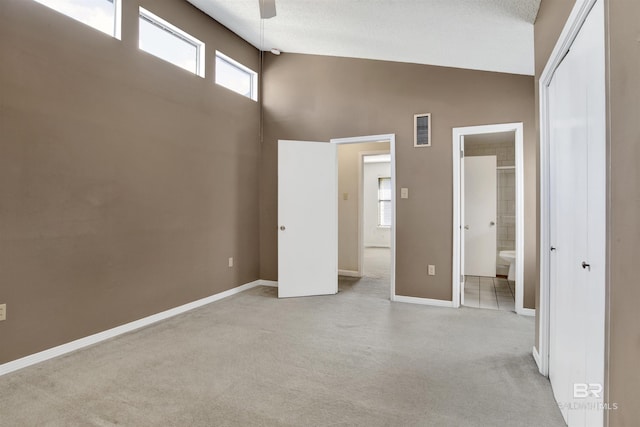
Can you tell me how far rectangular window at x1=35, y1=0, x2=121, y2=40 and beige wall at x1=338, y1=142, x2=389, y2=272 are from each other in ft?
11.5

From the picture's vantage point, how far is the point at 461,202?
159 inches

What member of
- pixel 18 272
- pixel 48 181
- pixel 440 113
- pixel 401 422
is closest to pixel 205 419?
pixel 401 422

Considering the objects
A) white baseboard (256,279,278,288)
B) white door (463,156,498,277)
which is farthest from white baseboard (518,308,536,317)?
white baseboard (256,279,278,288)

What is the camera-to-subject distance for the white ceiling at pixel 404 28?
2.63 metres

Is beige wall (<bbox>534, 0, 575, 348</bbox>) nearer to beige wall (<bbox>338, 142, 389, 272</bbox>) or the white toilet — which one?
the white toilet

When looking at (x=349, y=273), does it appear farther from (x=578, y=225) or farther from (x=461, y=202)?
(x=578, y=225)

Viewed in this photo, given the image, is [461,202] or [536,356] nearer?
[536,356]

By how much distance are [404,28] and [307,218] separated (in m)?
2.37

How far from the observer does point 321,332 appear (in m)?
3.21

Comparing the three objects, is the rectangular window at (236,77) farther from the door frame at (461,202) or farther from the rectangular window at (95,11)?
the door frame at (461,202)

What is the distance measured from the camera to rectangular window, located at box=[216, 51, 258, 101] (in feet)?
14.5

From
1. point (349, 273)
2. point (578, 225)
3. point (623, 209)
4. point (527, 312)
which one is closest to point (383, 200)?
point (349, 273)

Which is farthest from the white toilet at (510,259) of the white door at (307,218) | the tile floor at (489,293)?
the white door at (307,218)

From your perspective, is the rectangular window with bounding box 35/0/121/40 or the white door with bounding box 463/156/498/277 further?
the white door with bounding box 463/156/498/277
